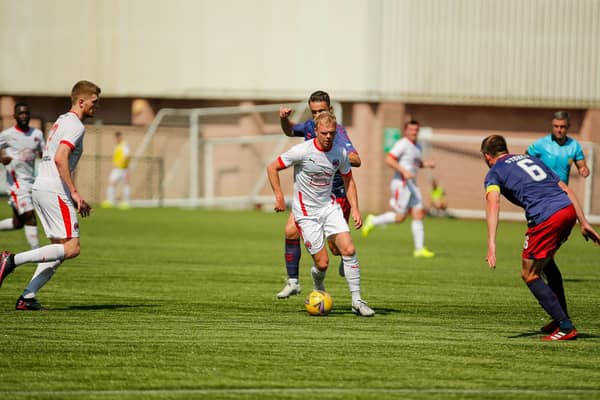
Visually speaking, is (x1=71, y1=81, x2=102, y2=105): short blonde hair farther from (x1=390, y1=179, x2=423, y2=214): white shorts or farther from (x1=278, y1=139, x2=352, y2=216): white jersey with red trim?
(x1=390, y1=179, x2=423, y2=214): white shorts

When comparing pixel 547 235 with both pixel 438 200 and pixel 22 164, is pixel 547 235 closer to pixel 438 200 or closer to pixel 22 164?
pixel 22 164

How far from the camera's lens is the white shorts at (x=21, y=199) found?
698 inches

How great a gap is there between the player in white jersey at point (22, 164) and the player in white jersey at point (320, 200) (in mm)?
6908

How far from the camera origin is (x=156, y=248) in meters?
20.7

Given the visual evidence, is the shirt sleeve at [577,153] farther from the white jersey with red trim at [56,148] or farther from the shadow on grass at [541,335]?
the white jersey with red trim at [56,148]

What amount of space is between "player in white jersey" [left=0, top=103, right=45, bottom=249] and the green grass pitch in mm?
1127

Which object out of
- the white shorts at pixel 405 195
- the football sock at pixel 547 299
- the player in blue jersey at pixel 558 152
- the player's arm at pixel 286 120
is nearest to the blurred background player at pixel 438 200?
the white shorts at pixel 405 195

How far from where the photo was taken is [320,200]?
38.6 feet

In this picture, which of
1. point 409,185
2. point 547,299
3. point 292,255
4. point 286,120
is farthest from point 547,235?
point 409,185

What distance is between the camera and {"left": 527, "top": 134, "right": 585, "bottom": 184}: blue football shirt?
15087 mm

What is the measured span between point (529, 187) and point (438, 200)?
79.4ft

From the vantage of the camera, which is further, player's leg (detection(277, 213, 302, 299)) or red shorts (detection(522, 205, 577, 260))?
player's leg (detection(277, 213, 302, 299))

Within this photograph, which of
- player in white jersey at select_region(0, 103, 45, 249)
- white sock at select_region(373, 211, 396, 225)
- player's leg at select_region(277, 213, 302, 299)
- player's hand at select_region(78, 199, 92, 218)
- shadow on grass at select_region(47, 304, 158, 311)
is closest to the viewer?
player's hand at select_region(78, 199, 92, 218)

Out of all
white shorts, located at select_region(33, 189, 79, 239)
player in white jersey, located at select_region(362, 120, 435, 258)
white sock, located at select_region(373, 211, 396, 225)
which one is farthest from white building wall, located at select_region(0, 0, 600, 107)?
white shorts, located at select_region(33, 189, 79, 239)
